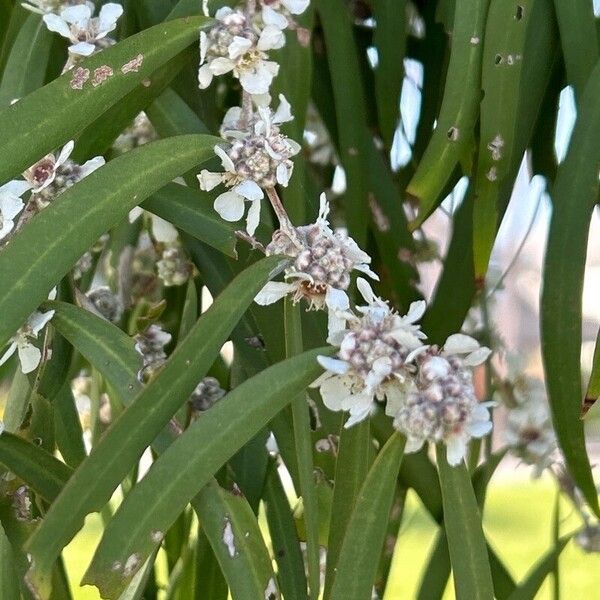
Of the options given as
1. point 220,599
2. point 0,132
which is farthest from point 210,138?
point 220,599

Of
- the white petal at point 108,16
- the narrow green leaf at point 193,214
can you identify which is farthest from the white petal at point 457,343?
the white petal at point 108,16

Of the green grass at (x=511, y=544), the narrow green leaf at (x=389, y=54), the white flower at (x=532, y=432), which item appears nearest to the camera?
the narrow green leaf at (x=389, y=54)

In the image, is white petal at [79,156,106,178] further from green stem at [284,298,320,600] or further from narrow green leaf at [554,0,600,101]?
narrow green leaf at [554,0,600,101]

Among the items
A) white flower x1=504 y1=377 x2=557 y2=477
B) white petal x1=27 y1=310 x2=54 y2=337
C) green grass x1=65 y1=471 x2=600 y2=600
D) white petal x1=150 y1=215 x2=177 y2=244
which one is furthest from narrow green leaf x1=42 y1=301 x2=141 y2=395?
green grass x1=65 y1=471 x2=600 y2=600

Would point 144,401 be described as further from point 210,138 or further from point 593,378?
point 593,378

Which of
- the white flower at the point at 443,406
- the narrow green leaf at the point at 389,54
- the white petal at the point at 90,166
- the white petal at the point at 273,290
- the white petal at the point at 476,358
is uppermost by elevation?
the narrow green leaf at the point at 389,54

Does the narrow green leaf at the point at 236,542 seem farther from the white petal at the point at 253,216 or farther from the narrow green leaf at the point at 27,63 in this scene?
the narrow green leaf at the point at 27,63

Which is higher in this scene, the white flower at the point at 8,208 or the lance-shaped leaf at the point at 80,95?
the lance-shaped leaf at the point at 80,95
